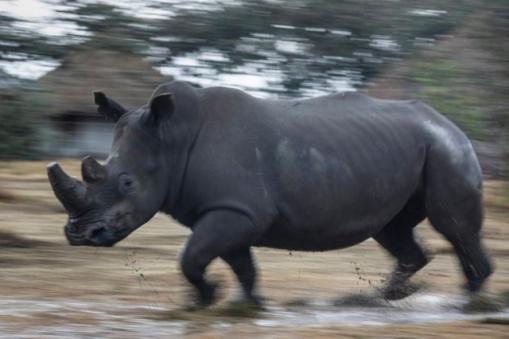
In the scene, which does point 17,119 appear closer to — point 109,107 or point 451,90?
point 109,107

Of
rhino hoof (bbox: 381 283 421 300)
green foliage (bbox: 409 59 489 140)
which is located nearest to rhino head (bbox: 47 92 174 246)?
rhino hoof (bbox: 381 283 421 300)

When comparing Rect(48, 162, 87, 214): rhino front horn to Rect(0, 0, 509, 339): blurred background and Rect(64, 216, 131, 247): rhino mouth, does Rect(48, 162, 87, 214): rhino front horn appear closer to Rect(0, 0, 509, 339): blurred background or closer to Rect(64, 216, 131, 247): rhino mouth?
Rect(64, 216, 131, 247): rhino mouth

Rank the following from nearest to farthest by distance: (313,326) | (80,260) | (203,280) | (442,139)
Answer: (313,326), (203,280), (442,139), (80,260)

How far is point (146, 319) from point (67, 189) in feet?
2.80

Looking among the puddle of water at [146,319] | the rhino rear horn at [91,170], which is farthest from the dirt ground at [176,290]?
the rhino rear horn at [91,170]

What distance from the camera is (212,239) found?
24.0 feet

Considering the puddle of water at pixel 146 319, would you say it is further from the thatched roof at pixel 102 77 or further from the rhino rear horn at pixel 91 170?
the thatched roof at pixel 102 77

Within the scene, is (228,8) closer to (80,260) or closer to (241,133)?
(80,260)

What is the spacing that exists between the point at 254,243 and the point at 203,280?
0.39 metres

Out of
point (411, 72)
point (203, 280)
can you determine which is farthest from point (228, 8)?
point (203, 280)

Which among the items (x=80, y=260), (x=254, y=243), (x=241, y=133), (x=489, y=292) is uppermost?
(x=241, y=133)

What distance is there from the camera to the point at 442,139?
819 cm

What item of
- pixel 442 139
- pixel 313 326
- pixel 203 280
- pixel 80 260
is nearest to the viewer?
pixel 313 326

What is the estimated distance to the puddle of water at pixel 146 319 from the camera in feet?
22.2
